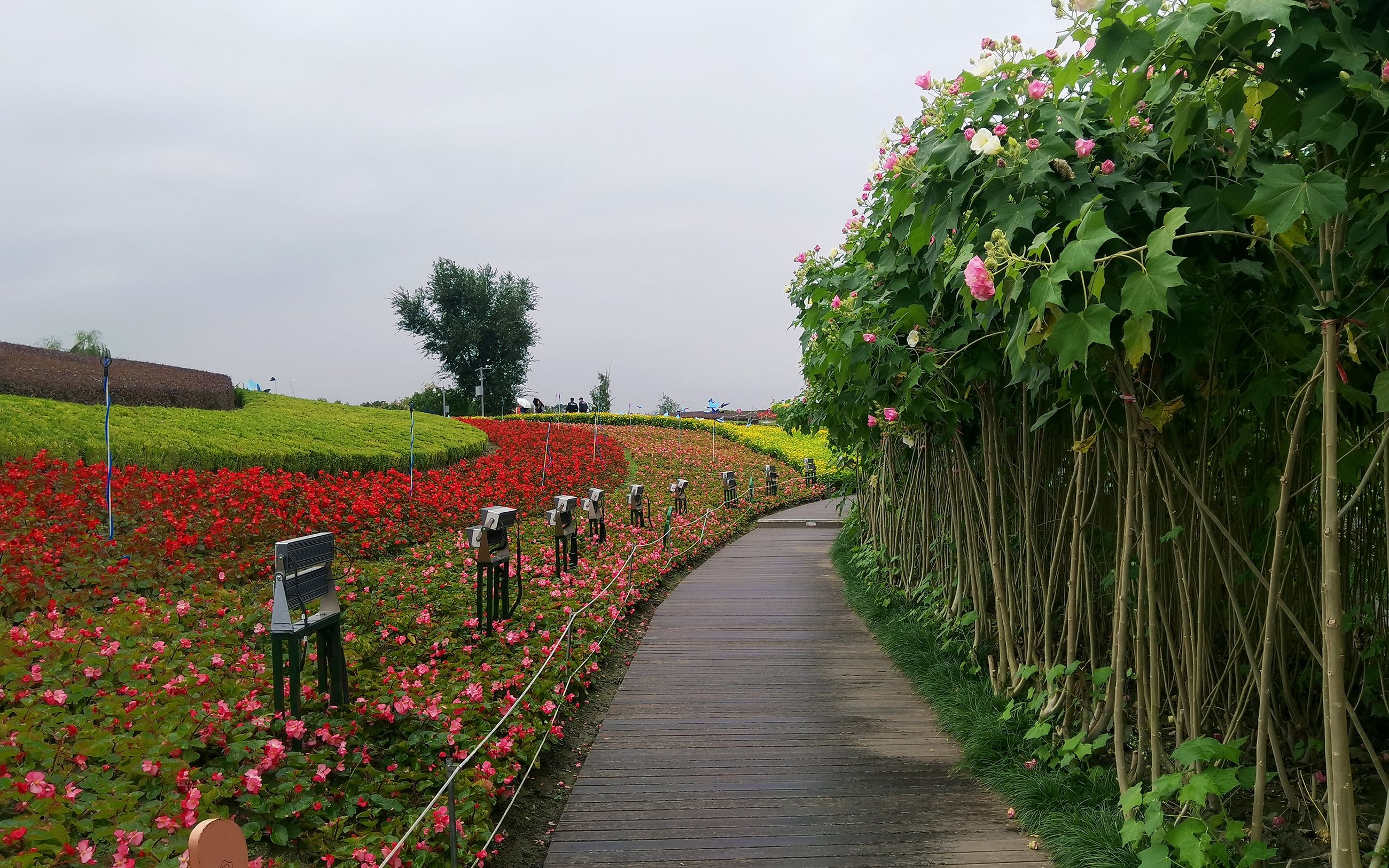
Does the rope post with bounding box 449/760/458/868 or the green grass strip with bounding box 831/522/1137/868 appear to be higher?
the rope post with bounding box 449/760/458/868

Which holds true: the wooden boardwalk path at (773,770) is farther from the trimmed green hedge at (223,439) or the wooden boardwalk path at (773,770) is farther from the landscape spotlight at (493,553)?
the trimmed green hedge at (223,439)

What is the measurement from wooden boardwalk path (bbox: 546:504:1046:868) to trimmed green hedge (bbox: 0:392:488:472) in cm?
547

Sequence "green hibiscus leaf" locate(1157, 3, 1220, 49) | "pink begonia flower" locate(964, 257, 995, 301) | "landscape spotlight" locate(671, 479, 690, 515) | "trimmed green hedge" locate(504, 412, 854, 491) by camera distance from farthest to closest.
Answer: "trimmed green hedge" locate(504, 412, 854, 491)
"landscape spotlight" locate(671, 479, 690, 515)
"pink begonia flower" locate(964, 257, 995, 301)
"green hibiscus leaf" locate(1157, 3, 1220, 49)

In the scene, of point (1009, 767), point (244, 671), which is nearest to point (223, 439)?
point (244, 671)

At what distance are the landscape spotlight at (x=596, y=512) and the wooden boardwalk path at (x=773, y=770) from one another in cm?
248

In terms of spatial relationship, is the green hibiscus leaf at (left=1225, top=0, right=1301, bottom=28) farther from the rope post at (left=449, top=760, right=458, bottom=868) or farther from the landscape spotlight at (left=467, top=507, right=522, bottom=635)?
the landscape spotlight at (left=467, top=507, right=522, bottom=635)

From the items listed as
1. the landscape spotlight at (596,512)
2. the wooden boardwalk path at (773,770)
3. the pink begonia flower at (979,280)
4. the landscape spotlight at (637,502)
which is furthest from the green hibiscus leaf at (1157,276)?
the landscape spotlight at (637,502)

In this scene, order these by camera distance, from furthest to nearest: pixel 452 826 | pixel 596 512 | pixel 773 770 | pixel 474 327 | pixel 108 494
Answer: pixel 474 327 < pixel 596 512 < pixel 108 494 < pixel 773 770 < pixel 452 826

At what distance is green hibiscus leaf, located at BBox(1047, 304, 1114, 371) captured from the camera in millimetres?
2096

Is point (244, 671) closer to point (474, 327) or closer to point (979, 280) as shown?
point (979, 280)

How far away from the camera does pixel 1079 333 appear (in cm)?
216

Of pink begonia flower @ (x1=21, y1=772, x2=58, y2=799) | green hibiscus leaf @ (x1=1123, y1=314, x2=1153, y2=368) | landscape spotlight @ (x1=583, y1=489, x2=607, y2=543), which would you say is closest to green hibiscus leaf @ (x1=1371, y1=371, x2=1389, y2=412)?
green hibiscus leaf @ (x1=1123, y1=314, x2=1153, y2=368)

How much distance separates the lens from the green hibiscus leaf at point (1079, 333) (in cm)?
210

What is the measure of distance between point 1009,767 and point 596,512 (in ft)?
18.8
